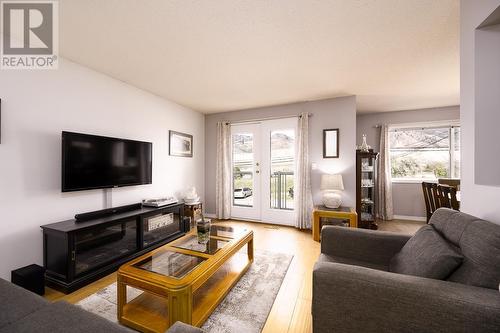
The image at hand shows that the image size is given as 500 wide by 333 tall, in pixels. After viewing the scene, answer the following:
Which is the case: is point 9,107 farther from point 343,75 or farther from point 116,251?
point 343,75

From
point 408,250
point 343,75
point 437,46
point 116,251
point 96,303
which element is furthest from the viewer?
point 343,75

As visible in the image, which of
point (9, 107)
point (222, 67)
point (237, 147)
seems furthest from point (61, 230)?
point (237, 147)

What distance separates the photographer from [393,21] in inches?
69.1

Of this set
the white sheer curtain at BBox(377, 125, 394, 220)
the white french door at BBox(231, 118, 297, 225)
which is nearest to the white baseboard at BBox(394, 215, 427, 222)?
the white sheer curtain at BBox(377, 125, 394, 220)

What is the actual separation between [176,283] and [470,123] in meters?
2.11

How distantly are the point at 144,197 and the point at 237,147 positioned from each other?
2081mm

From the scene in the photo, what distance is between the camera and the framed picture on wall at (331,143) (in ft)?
12.0

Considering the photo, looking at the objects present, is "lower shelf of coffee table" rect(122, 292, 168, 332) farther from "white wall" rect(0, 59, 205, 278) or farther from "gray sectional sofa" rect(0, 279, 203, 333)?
"white wall" rect(0, 59, 205, 278)

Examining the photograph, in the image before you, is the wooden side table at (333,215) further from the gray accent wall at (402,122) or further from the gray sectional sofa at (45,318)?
the gray sectional sofa at (45,318)

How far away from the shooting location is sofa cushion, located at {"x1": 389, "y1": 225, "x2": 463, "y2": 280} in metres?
0.97

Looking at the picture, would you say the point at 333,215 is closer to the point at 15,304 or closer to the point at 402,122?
the point at 402,122

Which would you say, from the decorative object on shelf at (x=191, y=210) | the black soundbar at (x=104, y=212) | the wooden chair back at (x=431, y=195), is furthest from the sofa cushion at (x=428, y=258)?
the decorative object on shelf at (x=191, y=210)

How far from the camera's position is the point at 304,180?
3816mm

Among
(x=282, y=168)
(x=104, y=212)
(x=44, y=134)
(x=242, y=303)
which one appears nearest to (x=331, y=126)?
(x=282, y=168)
